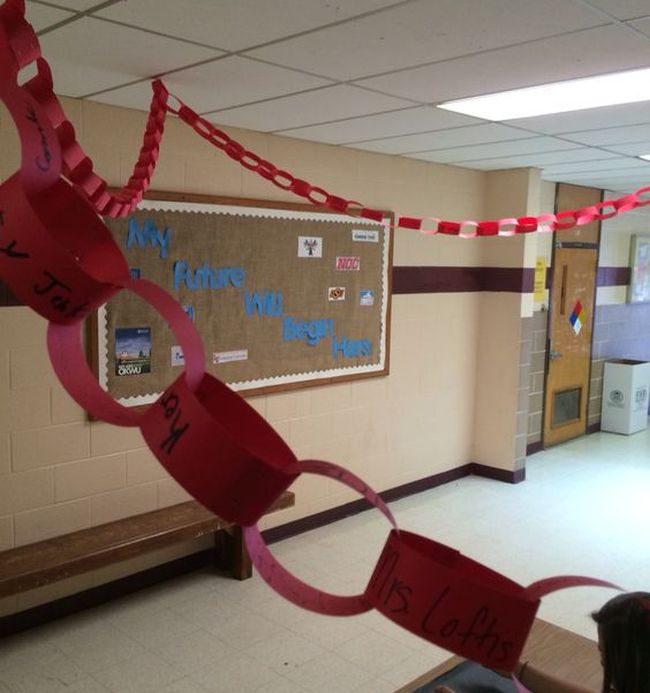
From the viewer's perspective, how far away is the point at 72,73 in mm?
2693

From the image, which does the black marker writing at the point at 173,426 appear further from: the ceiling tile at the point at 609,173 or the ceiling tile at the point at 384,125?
the ceiling tile at the point at 609,173

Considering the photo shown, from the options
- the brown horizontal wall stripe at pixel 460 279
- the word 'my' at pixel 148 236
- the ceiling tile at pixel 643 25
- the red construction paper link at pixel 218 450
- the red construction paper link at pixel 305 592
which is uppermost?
the ceiling tile at pixel 643 25

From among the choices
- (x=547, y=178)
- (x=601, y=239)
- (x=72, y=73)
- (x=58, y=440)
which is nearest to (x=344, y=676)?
(x=58, y=440)

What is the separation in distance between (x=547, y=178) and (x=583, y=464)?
2501 millimetres

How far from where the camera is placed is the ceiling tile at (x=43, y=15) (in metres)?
1.97

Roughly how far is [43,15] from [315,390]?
279cm

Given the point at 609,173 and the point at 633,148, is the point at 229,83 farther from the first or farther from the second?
the point at 609,173

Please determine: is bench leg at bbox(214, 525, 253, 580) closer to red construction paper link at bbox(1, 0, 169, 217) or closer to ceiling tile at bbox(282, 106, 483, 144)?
red construction paper link at bbox(1, 0, 169, 217)

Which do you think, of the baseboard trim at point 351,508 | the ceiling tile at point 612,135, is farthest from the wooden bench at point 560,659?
the ceiling tile at point 612,135

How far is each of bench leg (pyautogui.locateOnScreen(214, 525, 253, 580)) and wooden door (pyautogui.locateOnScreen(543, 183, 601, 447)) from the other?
3.75 m

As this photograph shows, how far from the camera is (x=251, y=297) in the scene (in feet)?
12.9

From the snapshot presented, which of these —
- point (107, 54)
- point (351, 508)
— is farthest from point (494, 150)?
point (107, 54)

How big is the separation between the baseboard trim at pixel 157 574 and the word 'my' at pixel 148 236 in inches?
65.4

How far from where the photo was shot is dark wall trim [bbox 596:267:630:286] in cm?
711
